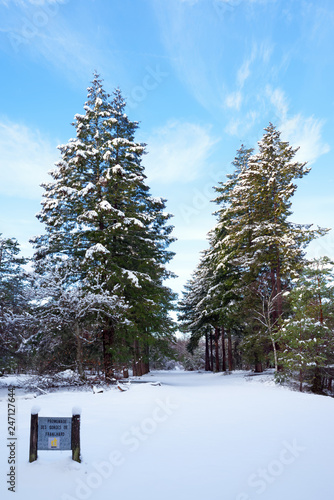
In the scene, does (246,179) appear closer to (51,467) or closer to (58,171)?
(58,171)

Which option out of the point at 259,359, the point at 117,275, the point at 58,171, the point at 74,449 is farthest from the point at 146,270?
the point at 74,449

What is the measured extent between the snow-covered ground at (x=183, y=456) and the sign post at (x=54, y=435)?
0.22m

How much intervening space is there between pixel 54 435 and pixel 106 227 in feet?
42.2

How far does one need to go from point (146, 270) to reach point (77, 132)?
27.9 ft

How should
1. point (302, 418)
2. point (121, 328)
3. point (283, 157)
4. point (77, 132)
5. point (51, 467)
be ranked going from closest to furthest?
point (51, 467) < point (302, 418) < point (121, 328) < point (77, 132) < point (283, 157)

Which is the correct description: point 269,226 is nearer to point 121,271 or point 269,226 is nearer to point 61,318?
point 121,271

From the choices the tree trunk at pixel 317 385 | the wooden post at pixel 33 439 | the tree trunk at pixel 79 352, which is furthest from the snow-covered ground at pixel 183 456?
the tree trunk at pixel 317 385

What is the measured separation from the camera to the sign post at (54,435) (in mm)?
4543

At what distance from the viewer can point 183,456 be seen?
5000 millimetres

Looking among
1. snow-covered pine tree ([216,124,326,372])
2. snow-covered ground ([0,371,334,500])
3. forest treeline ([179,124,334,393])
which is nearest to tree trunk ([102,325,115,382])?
snow-covered ground ([0,371,334,500])

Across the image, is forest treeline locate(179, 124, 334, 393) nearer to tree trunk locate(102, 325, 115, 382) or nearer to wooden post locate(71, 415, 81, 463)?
tree trunk locate(102, 325, 115, 382)

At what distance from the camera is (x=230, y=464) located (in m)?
4.68

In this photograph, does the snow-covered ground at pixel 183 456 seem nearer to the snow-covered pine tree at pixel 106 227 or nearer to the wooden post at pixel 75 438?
the wooden post at pixel 75 438

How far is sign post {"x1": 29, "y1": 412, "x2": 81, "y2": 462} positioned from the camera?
454cm
